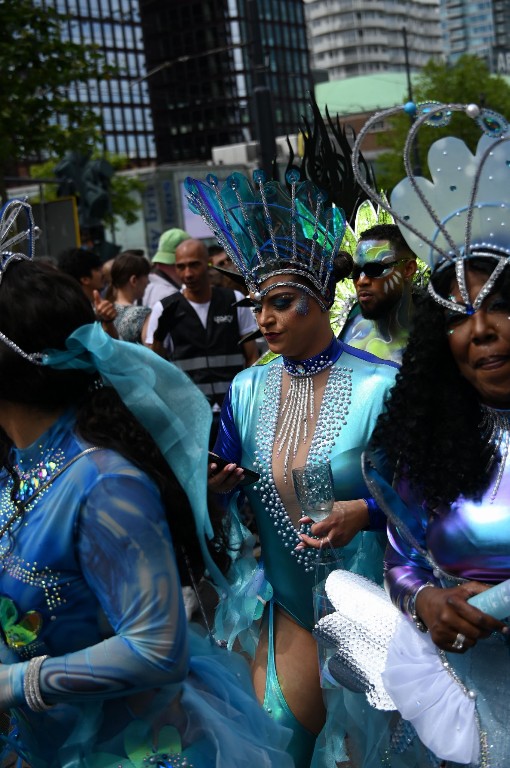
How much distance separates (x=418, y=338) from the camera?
103 inches

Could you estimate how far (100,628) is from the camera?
229 centimetres

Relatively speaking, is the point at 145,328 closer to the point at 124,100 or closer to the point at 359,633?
the point at 359,633

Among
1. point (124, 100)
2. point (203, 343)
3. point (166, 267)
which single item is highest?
point (124, 100)

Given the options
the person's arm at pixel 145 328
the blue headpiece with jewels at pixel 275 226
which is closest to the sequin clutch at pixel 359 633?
the blue headpiece with jewels at pixel 275 226

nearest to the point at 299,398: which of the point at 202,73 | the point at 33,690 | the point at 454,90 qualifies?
the point at 33,690

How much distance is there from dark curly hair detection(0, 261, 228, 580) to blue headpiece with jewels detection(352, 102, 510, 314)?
2.10 feet

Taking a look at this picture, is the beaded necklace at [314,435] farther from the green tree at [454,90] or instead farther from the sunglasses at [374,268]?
the green tree at [454,90]

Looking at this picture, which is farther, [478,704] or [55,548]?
[478,704]

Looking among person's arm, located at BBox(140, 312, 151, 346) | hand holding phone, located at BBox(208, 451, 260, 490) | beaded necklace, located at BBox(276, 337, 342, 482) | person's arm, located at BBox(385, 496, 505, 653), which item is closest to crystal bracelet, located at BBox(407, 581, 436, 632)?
person's arm, located at BBox(385, 496, 505, 653)

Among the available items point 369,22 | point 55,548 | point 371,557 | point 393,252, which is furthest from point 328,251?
point 369,22

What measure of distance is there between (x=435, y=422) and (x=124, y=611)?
822mm

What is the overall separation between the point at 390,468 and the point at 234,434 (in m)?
1.29

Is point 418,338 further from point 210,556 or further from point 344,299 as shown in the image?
point 344,299

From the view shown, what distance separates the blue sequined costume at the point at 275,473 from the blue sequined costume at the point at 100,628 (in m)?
1.31
